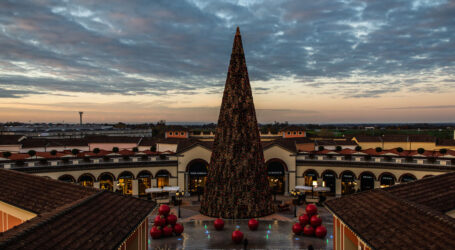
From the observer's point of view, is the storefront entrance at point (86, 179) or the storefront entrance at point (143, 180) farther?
the storefront entrance at point (143, 180)

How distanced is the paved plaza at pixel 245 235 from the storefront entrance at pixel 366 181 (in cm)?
893

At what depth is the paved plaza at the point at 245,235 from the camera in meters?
21.2

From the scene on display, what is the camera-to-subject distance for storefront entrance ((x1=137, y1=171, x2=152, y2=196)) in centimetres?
3638

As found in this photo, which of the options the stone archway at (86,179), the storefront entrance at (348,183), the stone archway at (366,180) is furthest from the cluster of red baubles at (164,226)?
the stone archway at (366,180)

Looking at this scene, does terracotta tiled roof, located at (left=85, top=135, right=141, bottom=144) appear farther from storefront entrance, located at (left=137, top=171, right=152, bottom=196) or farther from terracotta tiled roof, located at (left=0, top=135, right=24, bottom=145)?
storefront entrance, located at (left=137, top=171, right=152, bottom=196)

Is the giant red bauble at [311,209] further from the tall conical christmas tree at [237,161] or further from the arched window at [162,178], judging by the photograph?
the arched window at [162,178]

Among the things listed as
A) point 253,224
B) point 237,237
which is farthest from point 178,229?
point 253,224

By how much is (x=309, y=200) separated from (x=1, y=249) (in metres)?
31.1

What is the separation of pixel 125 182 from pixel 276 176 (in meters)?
18.3

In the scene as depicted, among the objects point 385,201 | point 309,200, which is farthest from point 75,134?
point 385,201

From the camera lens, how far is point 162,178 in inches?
1475

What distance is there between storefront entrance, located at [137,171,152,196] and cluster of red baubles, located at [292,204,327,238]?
20.1 meters

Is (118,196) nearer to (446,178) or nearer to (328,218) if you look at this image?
(446,178)

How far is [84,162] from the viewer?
33719mm
